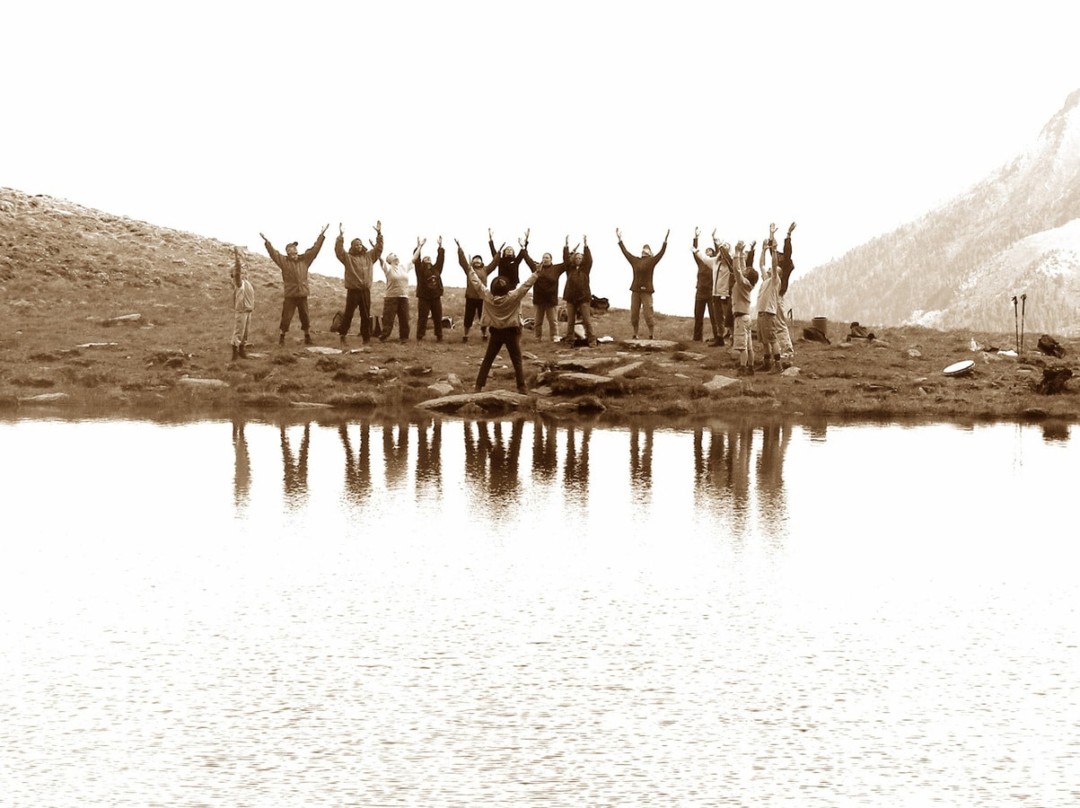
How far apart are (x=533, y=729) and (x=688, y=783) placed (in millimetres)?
837

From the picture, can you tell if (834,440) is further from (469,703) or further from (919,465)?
(469,703)

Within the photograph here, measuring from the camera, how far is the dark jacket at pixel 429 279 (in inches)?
1140

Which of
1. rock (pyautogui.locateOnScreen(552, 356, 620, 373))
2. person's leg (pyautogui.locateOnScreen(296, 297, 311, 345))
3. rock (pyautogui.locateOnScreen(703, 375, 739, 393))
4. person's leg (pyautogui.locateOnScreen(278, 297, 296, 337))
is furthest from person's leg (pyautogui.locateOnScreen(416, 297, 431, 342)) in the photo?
rock (pyautogui.locateOnScreen(703, 375, 739, 393))

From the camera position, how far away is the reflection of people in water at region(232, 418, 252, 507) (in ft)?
40.4

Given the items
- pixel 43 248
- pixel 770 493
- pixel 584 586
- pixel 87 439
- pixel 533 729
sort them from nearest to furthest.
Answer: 1. pixel 533 729
2. pixel 584 586
3. pixel 770 493
4. pixel 87 439
5. pixel 43 248

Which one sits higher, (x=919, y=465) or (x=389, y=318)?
(x=389, y=318)

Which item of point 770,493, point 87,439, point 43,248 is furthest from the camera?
point 43,248

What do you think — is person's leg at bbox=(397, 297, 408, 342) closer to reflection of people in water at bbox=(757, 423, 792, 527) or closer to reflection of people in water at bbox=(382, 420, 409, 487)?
reflection of people in water at bbox=(382, 420, 409, 487)

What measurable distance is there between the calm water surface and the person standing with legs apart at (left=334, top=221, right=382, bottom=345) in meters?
14.7

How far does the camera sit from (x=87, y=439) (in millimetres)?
16516

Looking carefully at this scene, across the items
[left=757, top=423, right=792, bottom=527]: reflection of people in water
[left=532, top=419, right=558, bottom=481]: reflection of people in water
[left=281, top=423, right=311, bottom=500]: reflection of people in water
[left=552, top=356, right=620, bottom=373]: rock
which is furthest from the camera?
[left=552, top=356, right=620, bottom=373]: rock

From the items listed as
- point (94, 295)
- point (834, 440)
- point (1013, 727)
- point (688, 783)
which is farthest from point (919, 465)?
point (94, 295)

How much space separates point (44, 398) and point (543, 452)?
990 centimetres

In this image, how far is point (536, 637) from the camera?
7.27m
